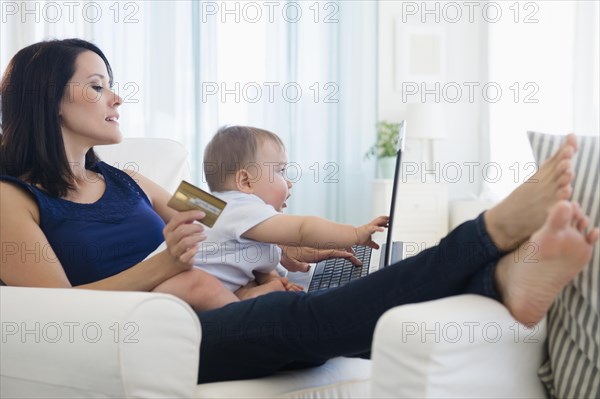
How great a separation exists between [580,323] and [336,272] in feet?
2.48

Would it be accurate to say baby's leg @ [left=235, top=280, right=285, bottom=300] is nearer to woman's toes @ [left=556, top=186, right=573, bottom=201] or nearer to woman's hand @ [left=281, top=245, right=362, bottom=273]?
woman's hand @ [left=281, top=245, right=362, bottom=273]

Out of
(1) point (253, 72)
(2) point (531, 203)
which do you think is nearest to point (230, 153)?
(2) point (531, 203)

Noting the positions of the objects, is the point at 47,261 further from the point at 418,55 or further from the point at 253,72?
the point at 418,55

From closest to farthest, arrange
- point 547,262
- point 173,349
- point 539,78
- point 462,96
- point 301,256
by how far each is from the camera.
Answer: point 547,262 < point 173,349 < point 301,256 < point 539,78 < point 462,96

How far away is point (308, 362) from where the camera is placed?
4.80 ft

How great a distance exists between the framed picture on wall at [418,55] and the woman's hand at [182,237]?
14.0 feet

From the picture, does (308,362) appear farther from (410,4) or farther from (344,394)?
(410,4)

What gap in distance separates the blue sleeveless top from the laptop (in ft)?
1.33

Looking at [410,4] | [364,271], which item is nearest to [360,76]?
[410,4]

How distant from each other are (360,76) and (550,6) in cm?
135

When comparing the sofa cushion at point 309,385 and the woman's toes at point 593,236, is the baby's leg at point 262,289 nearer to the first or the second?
the sofa cushion at point 309,385

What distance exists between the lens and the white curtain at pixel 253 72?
491 cm

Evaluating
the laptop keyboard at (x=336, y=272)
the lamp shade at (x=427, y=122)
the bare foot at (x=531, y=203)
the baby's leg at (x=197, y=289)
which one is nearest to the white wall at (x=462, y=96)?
the lamp shade at (x=427, y=122)

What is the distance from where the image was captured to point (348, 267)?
1967mm
